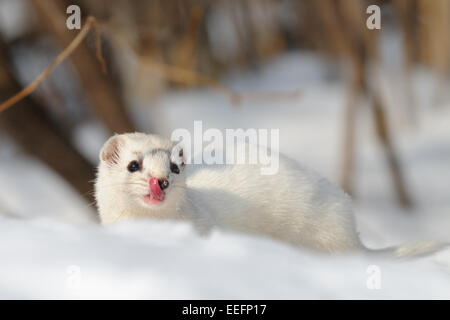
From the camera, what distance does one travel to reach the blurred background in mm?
3682

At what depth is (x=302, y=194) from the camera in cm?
202

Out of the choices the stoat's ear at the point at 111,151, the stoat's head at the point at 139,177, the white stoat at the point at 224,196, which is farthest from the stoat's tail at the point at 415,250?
the stoat's ear at the point at 111,151

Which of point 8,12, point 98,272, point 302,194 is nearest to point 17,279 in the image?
point 98,272

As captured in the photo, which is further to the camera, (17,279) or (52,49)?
(52,49)

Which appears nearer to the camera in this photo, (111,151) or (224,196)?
(111,151)

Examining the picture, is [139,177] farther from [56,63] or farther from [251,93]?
[251,93]

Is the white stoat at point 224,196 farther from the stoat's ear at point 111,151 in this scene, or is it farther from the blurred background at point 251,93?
the blurred background at point 251,93

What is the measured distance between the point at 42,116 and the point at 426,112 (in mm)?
4530

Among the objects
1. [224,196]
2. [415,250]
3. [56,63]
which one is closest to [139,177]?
[224,196]

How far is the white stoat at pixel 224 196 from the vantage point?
1.80m

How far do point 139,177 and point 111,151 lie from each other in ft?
0.44

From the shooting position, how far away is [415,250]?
1921 mm

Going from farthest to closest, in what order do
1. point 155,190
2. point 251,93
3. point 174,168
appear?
point 251,93 → point 174,168 → point 155,190
